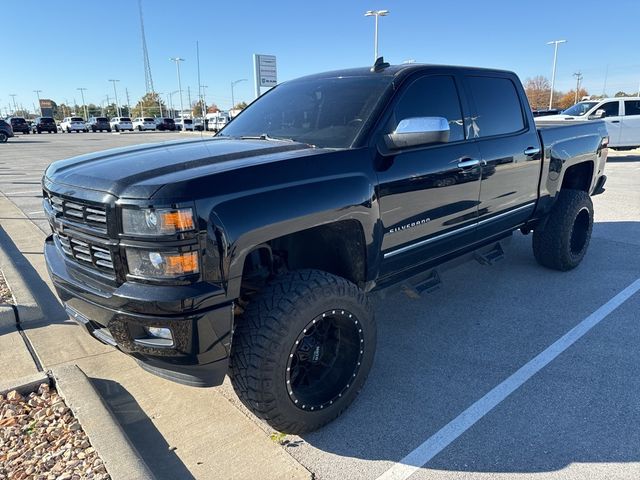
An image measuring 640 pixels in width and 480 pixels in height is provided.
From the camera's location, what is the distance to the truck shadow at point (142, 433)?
2.48m

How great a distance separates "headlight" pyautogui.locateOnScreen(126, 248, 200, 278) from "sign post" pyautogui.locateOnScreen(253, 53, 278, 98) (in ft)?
84.1

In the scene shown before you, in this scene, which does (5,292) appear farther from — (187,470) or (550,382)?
(550,382)

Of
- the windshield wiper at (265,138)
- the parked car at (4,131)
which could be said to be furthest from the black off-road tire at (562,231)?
the parked car at (4,131)

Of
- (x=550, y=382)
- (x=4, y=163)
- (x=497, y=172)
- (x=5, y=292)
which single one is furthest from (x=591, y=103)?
(x=4, y=163)

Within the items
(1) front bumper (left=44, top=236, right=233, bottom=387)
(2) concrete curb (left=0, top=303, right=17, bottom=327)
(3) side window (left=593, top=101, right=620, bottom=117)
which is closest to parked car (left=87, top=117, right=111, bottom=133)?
(3) side window (left=593, top=101, right=620, bottom=117)

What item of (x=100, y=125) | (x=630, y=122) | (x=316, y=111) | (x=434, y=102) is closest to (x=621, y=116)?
(x=630, y=122)

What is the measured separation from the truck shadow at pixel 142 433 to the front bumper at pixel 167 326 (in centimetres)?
48

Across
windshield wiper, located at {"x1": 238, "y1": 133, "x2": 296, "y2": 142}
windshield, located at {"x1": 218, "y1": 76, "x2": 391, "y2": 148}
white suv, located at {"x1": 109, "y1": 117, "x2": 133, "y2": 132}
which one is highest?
windshield, located at {"x1": 218, "y1": 76, "x2": 391, "y2": 148}

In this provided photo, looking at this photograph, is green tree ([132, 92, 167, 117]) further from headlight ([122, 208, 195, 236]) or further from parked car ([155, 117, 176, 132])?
headlight ([122, 208, 195, 236])

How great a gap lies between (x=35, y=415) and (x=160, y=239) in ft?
4.91

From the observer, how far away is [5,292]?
4523 mm

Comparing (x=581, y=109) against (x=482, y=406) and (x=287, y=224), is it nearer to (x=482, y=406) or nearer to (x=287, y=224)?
(x=482, y=406)

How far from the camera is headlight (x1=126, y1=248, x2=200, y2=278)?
2.18 m

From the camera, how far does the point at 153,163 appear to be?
8.54 ft
